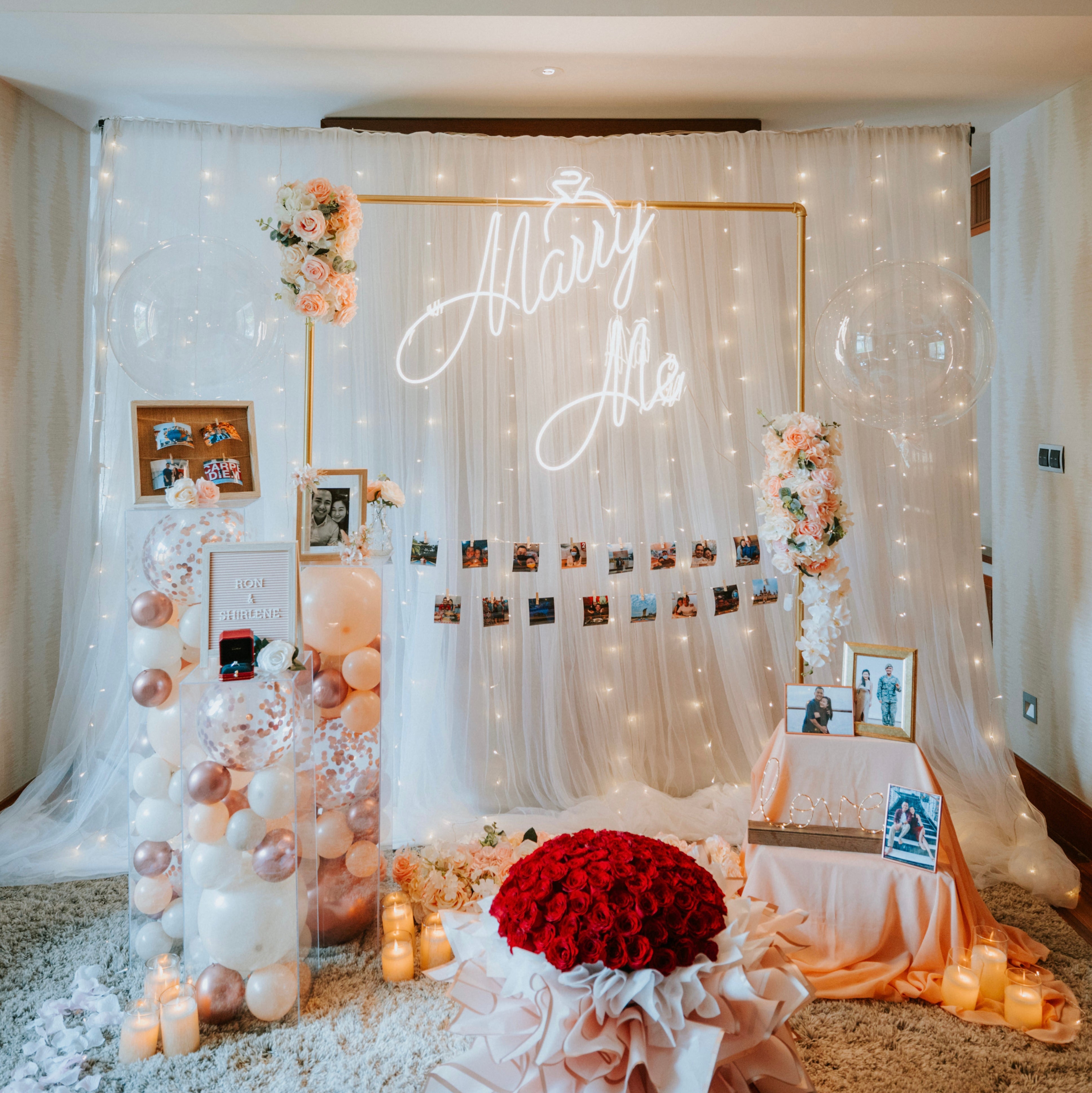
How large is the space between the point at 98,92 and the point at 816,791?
3.72 metres

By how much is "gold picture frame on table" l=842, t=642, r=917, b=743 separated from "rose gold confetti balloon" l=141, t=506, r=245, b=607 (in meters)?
1.95

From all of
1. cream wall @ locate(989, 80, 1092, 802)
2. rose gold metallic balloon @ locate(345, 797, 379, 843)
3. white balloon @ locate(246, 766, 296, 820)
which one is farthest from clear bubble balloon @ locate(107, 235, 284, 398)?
cream wall @ locate(989, 80, 1092, 802)

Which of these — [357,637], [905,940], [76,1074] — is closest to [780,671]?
[905,940]

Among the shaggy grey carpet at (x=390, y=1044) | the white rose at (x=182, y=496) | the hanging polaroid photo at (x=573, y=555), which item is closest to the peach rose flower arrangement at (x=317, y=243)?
the white rose at (x=182, y=496)

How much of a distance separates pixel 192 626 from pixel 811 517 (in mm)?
1875

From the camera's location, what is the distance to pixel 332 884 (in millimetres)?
2518

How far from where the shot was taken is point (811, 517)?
258 cm

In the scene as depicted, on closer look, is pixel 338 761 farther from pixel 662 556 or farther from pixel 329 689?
pixel 662 556

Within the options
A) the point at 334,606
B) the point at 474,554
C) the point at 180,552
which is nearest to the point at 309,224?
the point at 180,552

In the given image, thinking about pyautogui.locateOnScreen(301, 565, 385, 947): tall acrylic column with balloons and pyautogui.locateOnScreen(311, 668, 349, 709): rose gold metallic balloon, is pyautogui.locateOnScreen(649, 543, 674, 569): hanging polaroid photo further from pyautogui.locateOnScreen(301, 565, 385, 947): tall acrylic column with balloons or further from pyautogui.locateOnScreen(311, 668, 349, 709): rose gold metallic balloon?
pyautogui.locateOnScreen(311, 668, 349, 709): rose gold metallic balloon

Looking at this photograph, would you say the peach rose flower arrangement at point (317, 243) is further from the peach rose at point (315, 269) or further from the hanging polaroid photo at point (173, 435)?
the hanging polaroid photo at point (173, 435)

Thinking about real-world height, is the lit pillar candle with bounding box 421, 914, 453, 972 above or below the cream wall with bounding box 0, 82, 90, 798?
below

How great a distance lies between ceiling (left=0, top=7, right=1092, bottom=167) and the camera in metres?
2.68

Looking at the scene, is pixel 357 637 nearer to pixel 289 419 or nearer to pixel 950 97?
pixel 289 419
